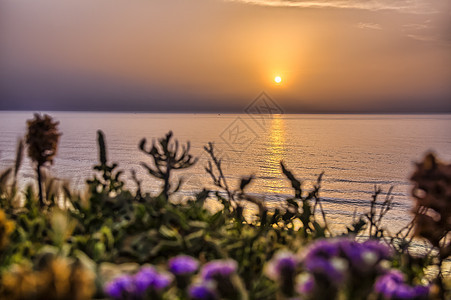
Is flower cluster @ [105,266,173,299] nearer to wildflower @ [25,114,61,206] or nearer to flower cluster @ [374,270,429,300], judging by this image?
flower cluster @ [374,270,429,300]

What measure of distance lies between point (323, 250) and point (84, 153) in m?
48.0

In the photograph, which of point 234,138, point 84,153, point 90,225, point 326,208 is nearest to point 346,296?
point 90,225

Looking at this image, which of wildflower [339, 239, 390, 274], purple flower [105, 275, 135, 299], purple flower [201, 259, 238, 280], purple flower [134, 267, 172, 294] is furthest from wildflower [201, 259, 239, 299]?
wildflower [339, 239, 390, 274]

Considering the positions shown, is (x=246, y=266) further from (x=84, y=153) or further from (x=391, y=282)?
(x=84, y=153)

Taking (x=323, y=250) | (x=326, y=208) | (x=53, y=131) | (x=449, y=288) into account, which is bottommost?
(x=326, y=208)

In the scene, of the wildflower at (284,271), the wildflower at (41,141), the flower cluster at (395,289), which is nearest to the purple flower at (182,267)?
the wildflower at (284,271)

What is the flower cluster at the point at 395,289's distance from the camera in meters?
1.25

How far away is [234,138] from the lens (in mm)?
74125

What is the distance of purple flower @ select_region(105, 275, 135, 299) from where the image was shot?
1252 mm

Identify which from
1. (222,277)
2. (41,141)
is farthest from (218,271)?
(41,141)

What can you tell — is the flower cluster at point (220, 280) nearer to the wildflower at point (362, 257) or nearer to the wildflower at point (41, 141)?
the wildflower at point (362, 257)

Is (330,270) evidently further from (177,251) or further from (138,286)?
(177,251)

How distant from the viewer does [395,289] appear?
4.19 feet

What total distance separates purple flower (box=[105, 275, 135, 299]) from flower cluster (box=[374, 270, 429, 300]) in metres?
0.81
